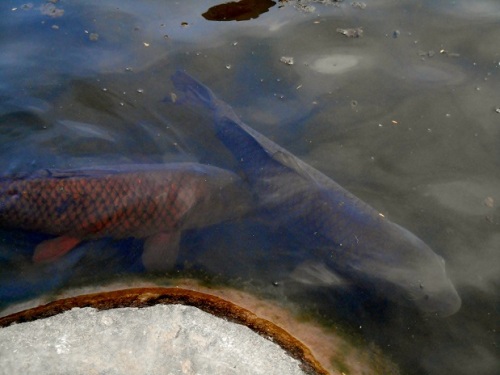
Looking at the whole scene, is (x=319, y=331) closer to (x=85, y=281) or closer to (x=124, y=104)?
(x=85, y=281)

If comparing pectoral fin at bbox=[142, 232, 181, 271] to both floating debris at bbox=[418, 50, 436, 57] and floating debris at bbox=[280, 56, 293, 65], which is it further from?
floating debris at bbox=[418, 50, 436, 57]

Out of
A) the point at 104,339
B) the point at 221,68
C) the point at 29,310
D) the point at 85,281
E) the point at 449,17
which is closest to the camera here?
the point at 104,339

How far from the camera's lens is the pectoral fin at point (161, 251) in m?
3.39

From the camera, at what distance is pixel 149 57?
15.4 feet

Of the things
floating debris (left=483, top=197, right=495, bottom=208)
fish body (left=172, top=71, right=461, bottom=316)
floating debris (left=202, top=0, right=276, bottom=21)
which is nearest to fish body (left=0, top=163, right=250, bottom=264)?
fish body (left=172, top=71, right=461, bottom=316)

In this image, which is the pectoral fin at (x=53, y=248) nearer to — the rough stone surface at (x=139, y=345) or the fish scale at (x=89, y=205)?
the fish scale at (x=89, y=205)

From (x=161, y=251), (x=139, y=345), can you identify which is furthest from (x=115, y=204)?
(x=139, y=345)

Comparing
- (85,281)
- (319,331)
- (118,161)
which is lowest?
(319,331)

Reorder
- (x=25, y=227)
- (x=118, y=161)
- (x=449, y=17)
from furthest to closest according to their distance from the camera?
(x=449, y=17) < (x=118, y=161) < (x=25, y=227)

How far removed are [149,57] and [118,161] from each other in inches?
50.4

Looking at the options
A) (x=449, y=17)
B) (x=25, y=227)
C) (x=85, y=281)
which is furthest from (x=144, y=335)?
(x=449, y=17)

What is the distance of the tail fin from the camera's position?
430 cm

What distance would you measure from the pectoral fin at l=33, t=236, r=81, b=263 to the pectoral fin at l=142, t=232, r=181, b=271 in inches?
19.1

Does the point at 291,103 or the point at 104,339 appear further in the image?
the point at 291,103
